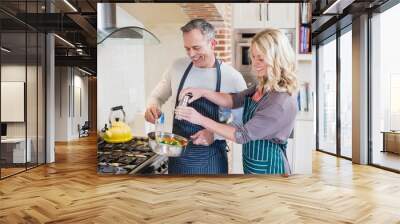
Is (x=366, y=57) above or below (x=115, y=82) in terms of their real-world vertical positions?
above

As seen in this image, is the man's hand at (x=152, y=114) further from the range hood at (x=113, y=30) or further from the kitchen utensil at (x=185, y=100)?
the range hood at (x=113, y=30)

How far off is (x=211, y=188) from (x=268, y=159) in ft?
3.49

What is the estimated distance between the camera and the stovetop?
19.3ft

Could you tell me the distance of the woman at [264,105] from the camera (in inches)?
222

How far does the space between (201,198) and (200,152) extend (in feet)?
4.14

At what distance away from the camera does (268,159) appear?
19.0 ft

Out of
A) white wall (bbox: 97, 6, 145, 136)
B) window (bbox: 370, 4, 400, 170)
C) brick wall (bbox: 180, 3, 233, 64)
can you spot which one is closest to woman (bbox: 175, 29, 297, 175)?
brick wall (bbox: 180, 3, 233, 64)

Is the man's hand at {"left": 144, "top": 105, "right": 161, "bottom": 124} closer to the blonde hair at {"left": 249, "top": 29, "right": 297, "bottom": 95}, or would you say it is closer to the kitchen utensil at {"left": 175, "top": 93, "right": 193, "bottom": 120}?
Result: the kitchen utensil at {"left": 175, "top": 93, "right": 193, "bottom": 120}

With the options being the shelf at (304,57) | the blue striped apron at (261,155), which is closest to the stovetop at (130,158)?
the blue striped apron at (261,155)

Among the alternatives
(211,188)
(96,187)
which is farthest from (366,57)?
(96,187)

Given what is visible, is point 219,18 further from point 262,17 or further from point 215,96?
point 215,96

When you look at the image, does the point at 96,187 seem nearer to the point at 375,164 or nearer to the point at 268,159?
the point at 268,159

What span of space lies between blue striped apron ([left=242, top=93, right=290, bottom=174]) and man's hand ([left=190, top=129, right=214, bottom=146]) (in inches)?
19.5

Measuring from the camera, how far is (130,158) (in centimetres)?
598
